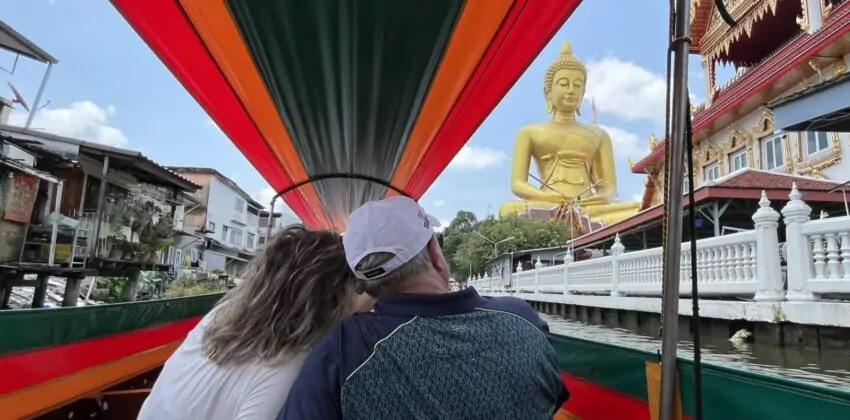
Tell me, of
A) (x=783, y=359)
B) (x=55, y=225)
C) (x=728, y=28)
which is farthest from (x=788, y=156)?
(x=55, y=225)

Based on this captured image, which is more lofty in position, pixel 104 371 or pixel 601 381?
pixel 601 381

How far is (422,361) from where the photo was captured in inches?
33.0

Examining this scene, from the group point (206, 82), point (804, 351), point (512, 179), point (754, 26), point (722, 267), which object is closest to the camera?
point (206, 82)

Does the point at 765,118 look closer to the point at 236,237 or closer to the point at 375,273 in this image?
the point at 375,273

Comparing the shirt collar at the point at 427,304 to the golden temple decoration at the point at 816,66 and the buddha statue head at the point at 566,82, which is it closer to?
the golden temple decoration at the point at 816,66

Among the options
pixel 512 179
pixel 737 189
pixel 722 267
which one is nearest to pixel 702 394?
pixel 722 267

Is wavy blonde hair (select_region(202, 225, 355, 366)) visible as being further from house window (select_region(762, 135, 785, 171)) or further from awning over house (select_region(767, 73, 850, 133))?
house window (select_region(762, 135, 785, 171))

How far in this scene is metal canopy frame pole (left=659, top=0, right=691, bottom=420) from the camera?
1.06 m

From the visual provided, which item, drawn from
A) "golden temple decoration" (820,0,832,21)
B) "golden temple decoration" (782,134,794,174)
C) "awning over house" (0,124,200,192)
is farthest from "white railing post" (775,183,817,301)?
"awning over house" (0,124,200,192)

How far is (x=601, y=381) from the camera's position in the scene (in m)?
1.35

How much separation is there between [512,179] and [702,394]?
937 inches

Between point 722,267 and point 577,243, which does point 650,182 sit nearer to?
point 577,243

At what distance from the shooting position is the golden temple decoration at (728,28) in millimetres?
12406

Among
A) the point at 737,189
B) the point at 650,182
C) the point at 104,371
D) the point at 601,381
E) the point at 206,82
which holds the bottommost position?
the point at 104,371
